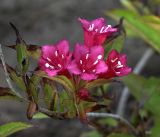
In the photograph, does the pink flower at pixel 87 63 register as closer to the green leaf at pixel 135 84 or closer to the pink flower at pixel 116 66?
the pink flower at pixel 116 66

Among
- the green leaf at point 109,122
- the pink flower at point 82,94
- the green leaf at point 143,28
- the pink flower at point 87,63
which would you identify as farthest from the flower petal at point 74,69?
the green leaf at point 109,122

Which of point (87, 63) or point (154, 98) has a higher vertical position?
point (87, 63)

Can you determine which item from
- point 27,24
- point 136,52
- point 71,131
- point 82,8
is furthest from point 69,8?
point 71,131

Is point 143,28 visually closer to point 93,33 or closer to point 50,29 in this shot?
point 93,33

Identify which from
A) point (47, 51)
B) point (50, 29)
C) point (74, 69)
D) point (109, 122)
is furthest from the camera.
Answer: point (50, 29)

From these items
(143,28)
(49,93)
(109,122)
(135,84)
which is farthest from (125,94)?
(49,93)

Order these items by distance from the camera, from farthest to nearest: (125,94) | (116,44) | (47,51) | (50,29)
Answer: (50,29), (125,94), (116,44), (47,51)

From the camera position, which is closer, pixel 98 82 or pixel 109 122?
pixel 98 82

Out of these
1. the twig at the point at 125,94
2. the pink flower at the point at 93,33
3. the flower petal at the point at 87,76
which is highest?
the pink flower at the point at 93,33

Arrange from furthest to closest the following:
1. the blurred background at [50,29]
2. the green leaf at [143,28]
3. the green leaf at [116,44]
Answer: the blurred background at [50,29]
the green leaf at [143,28]
the green leaf at [116,44]
